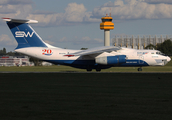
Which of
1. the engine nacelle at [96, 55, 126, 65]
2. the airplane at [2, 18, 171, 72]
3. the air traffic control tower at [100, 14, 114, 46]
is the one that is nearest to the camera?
the engine nacelle at [96, 55, 126, 65]

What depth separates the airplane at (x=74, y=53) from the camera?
4247cm

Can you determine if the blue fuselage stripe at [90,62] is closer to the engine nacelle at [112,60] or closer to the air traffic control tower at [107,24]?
the engine nacelle at [112,60]

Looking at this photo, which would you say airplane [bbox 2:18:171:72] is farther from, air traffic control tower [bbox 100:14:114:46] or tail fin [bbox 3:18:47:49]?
→ air traffic control tower [bbox 100:14:114:46]

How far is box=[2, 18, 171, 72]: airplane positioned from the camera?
139ft

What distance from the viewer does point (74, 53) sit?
42.7m

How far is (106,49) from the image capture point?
42406 mm

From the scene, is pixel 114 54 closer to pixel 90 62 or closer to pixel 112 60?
pixel 112 60

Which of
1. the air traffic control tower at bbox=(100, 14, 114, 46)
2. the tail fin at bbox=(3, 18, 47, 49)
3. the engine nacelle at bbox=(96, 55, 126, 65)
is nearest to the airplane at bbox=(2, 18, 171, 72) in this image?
the tail fin at bbox=(3, 18, 47, 49)

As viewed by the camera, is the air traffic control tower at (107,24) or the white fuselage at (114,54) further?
the air traffic control tower at (107,24)

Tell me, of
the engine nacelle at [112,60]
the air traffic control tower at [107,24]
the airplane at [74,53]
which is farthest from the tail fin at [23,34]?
the air traffic control tower at [107,24]

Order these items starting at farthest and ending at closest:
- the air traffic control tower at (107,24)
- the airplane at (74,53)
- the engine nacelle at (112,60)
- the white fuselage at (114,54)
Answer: the air traffic control tower at (107,24) → the white fuselage at (114,54) → the airplane at (74,53) → the engine nacelle at (112,60)
